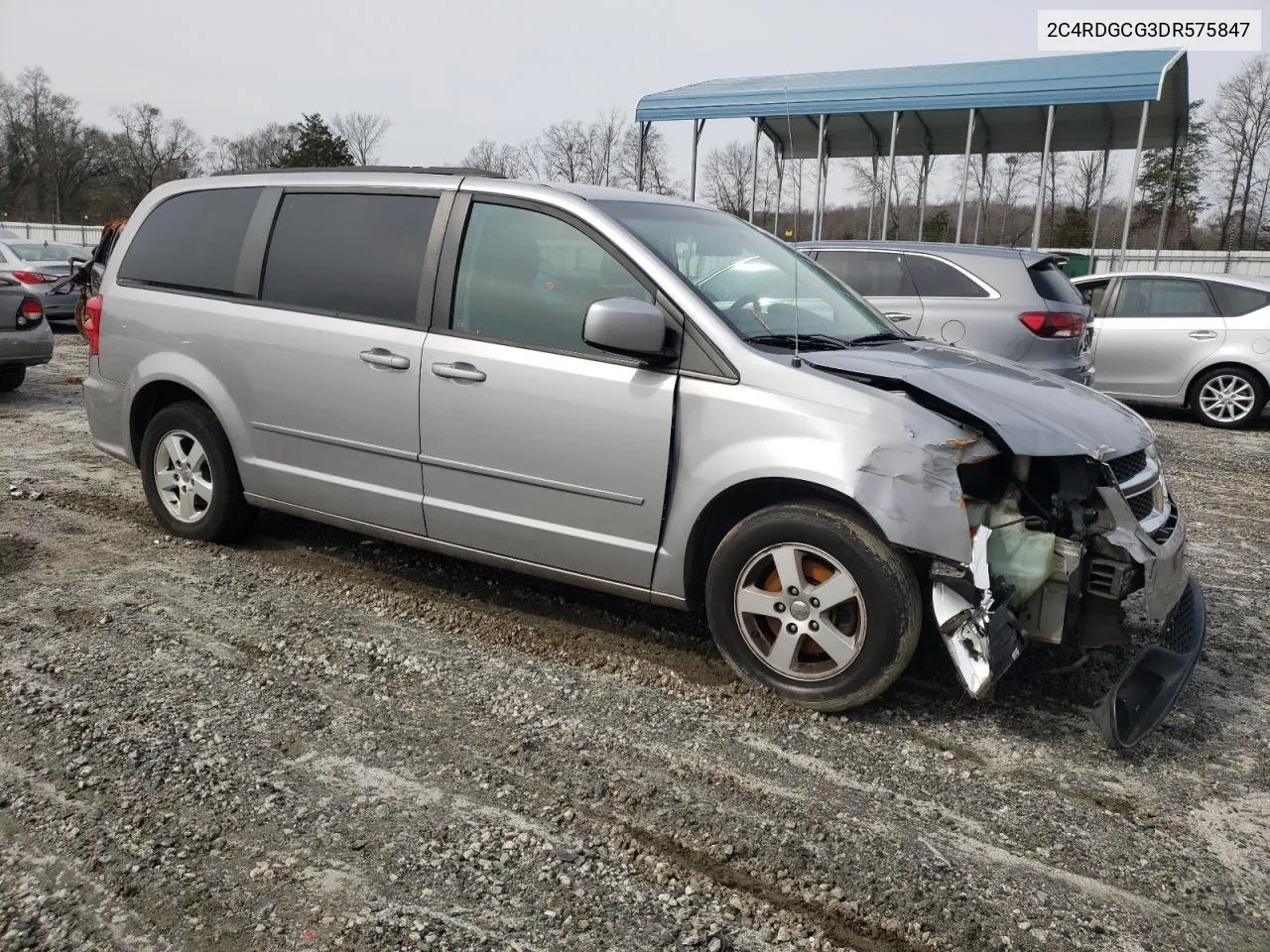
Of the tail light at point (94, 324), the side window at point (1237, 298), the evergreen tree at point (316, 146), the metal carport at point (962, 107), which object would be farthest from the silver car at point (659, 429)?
the evergreen tree at point (316, 146)

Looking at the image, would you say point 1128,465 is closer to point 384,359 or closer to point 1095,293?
point 384,359

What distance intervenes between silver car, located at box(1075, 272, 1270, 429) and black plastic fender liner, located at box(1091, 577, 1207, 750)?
24.9 ft

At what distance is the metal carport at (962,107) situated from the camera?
59.4ft

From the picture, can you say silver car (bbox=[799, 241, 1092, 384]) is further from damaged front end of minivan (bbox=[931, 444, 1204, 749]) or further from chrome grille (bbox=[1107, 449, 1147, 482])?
damaged front end of minivan (bbox=[931, 444, 1204, 749])

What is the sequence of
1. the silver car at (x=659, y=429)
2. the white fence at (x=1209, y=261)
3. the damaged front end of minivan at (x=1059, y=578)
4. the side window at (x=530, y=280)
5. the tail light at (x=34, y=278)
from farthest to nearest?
the white fence at (x=1209, y=261), the tail light at (x=34, y=278), the side window at (x=530, y=280), the silver car at (x=659, y=429), the damaged front end of minivan at (x=1059, y=578)

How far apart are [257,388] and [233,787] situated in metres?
2.27

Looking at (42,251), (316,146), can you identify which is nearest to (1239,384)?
(42,251)

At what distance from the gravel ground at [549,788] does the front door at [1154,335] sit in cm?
701

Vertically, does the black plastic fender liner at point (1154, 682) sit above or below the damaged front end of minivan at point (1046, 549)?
below

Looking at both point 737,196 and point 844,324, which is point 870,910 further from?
point 737,196

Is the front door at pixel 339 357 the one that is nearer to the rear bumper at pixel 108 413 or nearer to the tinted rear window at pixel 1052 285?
the rear bumper at pixel 108 413

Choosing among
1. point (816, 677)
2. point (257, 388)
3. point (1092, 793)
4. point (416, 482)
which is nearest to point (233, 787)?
point (416, 482)

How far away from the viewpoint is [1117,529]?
339 cm

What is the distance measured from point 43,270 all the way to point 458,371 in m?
15.0
